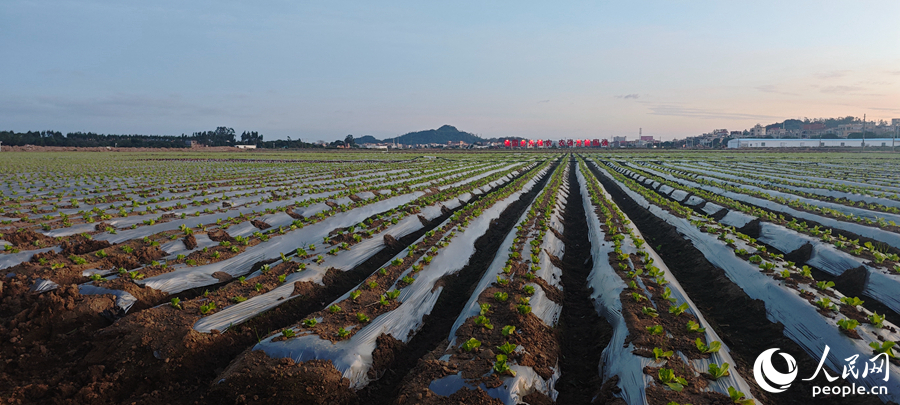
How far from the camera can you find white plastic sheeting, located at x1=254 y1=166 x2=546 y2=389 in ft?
16.9

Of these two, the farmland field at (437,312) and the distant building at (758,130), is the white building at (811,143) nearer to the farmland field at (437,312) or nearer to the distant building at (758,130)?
A: the distant building at (758,130)

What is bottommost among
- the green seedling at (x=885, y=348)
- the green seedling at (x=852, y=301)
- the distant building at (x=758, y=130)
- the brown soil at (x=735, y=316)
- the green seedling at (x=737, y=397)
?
the brown soil at (x=735, y=316)

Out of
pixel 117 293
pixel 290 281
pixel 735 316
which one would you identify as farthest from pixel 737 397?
pixel 117 293

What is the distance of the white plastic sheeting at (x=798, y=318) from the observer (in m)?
4.77

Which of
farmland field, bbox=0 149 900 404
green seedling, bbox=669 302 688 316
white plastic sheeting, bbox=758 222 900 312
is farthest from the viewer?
white plastic sheeting, bbox=758 222 900 312

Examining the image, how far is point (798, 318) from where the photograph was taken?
20.2 feet

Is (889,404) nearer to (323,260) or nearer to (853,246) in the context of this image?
(853,246)

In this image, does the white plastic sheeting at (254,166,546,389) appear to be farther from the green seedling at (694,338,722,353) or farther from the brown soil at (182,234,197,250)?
the brown soil at (182,234,197,250)

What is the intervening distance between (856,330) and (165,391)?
946 cm

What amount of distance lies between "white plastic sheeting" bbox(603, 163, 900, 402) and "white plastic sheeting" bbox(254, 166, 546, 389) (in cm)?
594

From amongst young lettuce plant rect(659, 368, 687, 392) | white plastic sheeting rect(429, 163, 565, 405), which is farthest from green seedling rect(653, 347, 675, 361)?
white plastic sheeting rect(429, 163, 565, 405)

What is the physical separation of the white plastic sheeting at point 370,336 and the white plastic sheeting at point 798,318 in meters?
5.94

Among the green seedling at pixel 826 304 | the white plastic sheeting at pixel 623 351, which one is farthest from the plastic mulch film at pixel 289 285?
the green seedling at pixel 826 304

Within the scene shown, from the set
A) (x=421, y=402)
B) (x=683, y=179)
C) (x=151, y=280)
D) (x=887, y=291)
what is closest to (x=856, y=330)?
(x=887, y=291)
